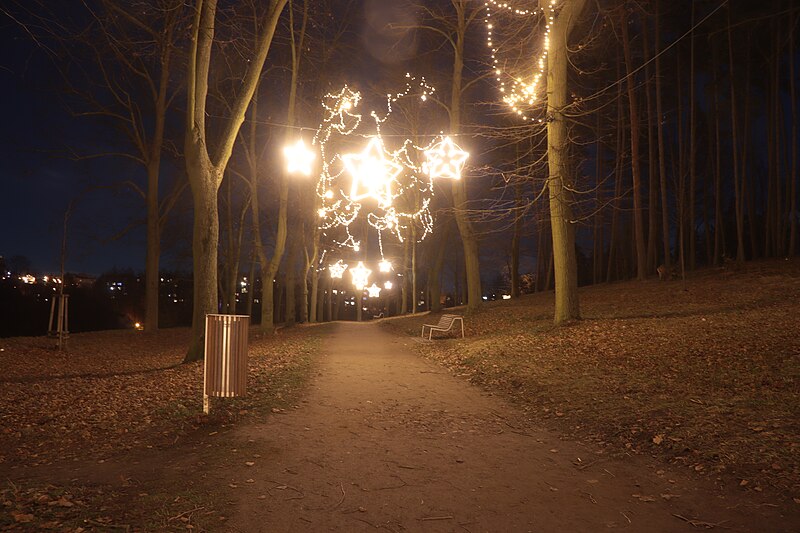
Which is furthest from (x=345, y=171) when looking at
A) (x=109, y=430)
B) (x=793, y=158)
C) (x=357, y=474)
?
(x=793, y=158)

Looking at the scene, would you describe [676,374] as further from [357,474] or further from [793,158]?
[793,158]

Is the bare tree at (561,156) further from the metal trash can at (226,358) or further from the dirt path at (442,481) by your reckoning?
the metal trash can at (226,358)

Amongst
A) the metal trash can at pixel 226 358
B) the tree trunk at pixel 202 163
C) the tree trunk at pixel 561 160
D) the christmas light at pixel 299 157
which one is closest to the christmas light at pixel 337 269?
the christmas light at pixel 299 157

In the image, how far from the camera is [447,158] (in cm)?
1277

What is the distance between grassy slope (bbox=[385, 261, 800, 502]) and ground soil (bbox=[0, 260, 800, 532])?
0.19 m

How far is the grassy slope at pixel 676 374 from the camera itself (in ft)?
19.0

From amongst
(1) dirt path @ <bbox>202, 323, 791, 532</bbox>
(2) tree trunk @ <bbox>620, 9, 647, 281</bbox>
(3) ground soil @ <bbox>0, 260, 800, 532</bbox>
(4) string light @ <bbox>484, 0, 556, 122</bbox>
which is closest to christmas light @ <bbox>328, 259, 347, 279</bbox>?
(2) tree trunk @ <bbox>620, 9, 647, 281</bbox>

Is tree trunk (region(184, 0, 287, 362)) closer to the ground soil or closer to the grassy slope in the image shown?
the ground soil

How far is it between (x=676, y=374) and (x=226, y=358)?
6834mm

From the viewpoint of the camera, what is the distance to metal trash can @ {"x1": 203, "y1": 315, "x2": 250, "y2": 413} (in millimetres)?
6961

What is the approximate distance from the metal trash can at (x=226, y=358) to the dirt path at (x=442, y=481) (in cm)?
59

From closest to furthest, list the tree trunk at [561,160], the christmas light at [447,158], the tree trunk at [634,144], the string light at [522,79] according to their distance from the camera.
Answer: the christmas light at [447,158], the tree trunk at [561,160], the string light at [522,79], the tree trunk at [634,144]

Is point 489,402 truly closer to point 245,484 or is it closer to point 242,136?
point 245,484

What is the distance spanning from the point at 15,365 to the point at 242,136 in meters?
13.6
